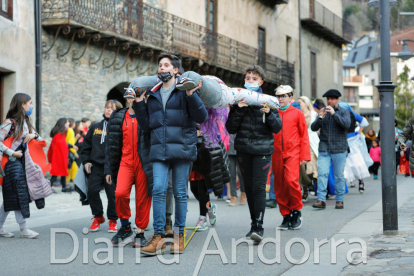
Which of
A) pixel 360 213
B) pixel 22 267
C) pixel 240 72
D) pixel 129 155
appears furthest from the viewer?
pixel 240 72

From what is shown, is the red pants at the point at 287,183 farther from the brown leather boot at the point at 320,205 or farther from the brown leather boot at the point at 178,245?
the brown leather boot at the point at 320,205

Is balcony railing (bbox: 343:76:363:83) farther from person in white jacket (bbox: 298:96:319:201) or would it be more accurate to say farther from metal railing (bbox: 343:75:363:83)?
person in white jacket (bbox: 298:96:319:201)

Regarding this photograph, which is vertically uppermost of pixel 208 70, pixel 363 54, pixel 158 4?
pixel 363 54

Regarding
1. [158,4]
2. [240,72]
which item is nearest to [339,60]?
[240,72]

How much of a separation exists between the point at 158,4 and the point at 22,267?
16.3m

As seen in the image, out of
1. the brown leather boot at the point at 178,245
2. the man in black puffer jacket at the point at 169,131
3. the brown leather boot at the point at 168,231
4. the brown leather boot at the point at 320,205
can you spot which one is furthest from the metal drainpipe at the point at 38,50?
the brown leather boot at the point at 178,245

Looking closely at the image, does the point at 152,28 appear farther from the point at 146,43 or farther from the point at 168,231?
the point at 168,231

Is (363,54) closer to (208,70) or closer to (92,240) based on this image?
(208,70)

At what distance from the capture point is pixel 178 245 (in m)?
A: 6.36

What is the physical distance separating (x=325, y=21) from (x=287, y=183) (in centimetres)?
3015

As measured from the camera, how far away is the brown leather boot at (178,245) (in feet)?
20.8

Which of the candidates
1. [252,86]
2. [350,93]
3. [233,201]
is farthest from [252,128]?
[350,93]

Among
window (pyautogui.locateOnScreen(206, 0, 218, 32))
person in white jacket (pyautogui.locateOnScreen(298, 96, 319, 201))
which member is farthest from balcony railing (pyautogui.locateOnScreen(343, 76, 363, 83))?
person in white jacket (pyautogui.locateOnScreen(298, 96, 319, 201))

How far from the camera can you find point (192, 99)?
20.5 feet
